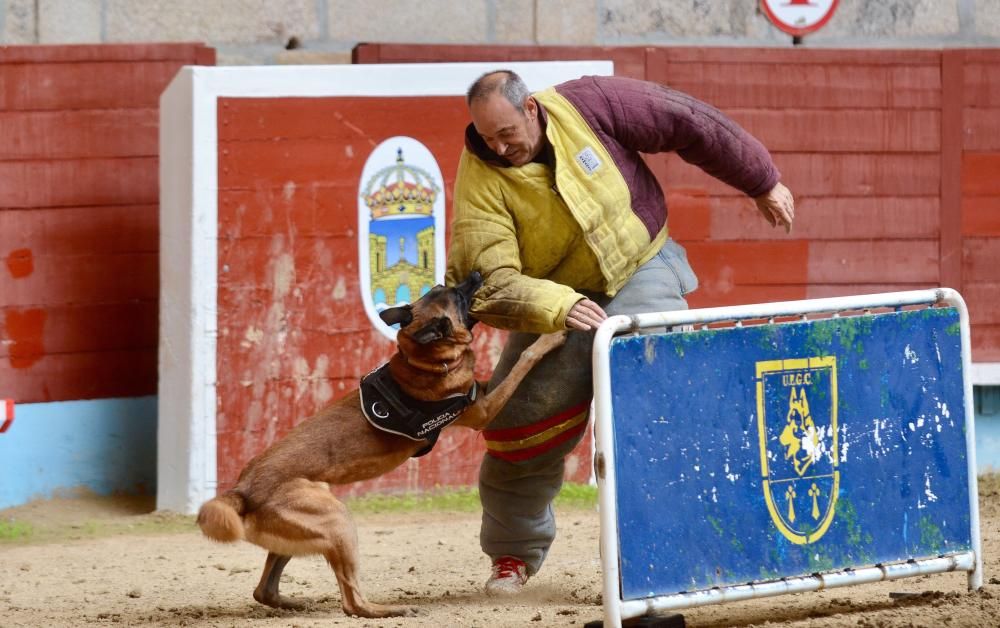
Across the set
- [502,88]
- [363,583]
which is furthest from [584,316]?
[363,583]

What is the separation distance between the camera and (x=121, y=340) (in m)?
7.02

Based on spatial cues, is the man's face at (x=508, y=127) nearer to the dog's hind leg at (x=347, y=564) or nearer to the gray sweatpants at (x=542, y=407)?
the gray sweatpants at (x=542, y=407)

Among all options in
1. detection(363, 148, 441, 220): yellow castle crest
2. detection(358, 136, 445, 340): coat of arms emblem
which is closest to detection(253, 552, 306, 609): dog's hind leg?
detection(358, 136, 445, 340): coat of arms emblem

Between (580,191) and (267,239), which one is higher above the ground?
(267,239)

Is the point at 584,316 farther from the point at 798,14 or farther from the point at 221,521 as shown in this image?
the point at 798,14

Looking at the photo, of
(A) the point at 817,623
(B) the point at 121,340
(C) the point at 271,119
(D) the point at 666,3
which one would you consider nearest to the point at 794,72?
(D) the point at 666,3

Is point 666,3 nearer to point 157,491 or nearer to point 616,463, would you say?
point 157,491

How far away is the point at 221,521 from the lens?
4.08 m

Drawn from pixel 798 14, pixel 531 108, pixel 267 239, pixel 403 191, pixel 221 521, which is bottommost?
pixel 221 521

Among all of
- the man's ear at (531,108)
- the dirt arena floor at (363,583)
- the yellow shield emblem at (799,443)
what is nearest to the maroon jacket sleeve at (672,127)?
the man's ear at (531,108)

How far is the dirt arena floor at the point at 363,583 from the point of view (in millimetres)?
4121

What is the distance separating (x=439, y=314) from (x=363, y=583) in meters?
1.26

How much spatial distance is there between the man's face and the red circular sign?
164 inches

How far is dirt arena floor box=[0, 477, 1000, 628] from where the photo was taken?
412cm
